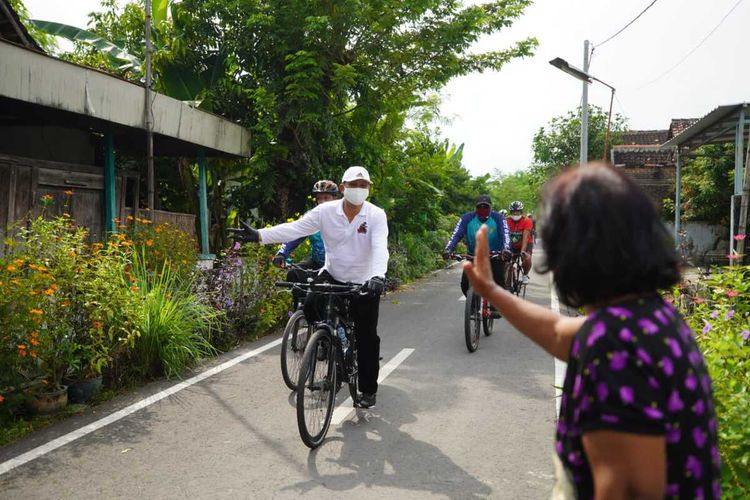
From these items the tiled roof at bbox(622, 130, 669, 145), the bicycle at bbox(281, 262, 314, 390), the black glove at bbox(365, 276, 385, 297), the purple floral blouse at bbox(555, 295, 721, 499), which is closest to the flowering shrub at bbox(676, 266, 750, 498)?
the purple floral blouse at bbox(555, 295, 721, 499)

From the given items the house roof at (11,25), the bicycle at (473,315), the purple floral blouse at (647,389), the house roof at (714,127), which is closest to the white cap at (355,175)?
the bicycle at (473,315)

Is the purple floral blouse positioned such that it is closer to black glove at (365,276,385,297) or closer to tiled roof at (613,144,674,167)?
black glove at (365,276,385,297)

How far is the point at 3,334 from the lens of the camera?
509cm

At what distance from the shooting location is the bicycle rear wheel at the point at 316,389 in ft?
15.2

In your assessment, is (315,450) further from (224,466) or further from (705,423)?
(705,423)

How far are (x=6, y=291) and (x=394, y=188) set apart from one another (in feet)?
46.7

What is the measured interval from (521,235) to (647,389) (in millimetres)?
11745

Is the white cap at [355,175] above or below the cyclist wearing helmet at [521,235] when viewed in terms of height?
above

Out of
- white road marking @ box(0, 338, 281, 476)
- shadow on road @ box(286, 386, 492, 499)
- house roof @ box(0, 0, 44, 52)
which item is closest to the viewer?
shadow on road @ box(286, 386, 492, 499)

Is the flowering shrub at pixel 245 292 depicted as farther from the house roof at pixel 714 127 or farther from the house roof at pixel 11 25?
the house roof at pixel 714 127

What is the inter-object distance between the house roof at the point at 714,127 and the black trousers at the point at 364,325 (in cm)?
1185

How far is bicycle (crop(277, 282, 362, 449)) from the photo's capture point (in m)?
4.71

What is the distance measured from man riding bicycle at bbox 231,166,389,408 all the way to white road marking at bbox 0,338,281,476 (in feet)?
5.98

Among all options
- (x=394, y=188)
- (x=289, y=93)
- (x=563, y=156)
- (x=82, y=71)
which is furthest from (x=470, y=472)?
(x=563, y=156)
